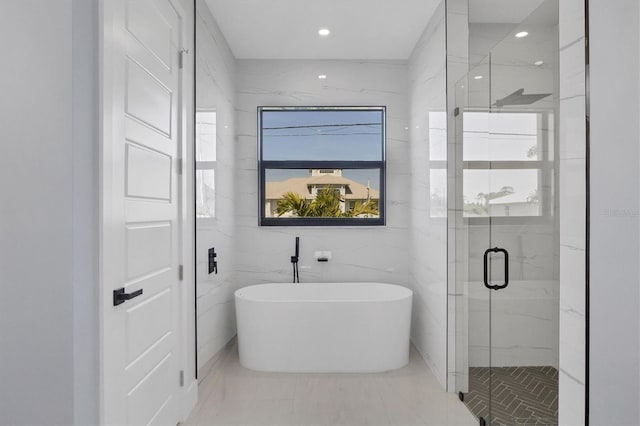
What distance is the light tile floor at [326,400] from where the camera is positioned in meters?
2.32

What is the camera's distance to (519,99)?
70.9 inches

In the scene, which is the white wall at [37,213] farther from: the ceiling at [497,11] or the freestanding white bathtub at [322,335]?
the ceiling at [497,11]

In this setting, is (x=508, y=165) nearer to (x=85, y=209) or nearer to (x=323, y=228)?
(x=85, y=209)

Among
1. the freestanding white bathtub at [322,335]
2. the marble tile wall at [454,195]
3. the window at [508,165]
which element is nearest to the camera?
the window at [508,165]

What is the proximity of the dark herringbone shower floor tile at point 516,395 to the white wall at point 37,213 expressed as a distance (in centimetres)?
180

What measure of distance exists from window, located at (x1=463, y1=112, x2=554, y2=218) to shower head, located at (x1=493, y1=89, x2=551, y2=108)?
5 cm

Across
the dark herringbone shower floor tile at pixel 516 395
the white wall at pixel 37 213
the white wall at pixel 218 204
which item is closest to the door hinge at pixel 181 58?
the white wall at pixel 218 204

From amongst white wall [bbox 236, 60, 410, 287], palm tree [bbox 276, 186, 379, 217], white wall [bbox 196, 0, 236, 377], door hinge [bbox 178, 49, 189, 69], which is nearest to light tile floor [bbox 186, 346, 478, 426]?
white wall [bbox 196, 0, 236, 377]

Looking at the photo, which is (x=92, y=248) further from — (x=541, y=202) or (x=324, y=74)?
(x=324, y=74)

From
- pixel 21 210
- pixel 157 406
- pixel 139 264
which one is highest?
pixel 21 210

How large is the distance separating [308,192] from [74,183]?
114 inches

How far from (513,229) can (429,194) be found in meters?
1.36

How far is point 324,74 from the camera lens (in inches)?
157

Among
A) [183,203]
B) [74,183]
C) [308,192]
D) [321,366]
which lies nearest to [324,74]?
[308,192]
